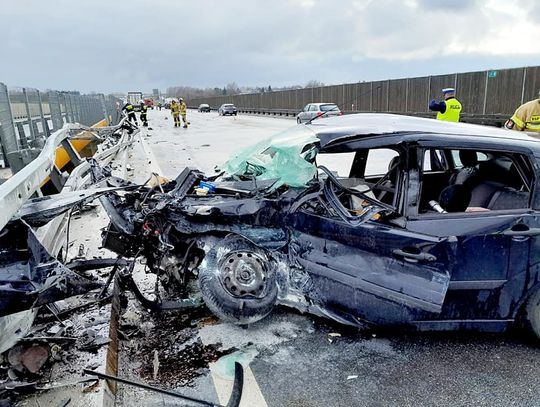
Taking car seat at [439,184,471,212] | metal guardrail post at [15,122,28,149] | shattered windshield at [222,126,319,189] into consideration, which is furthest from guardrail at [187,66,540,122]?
metal guardrail post at [15,122,28,149]

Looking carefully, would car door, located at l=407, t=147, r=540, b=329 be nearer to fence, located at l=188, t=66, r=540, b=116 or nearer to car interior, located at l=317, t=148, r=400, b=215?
car interior, located at l=317, t=148, r=400, b=215

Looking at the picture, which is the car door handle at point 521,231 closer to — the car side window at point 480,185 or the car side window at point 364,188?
the car side window at point 480,185

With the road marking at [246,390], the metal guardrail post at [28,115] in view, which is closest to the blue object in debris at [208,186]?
the road marking at [246,390]

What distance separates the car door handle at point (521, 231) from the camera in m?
3.13

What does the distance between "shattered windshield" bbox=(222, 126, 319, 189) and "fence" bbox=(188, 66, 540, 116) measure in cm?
1962

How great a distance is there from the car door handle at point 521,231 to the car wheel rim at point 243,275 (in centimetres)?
176

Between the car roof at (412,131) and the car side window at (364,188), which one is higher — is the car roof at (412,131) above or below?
above

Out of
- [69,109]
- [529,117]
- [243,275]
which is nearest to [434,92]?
[69,109]

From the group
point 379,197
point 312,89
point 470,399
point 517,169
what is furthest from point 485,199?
point 312,89

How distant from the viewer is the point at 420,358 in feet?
10.9

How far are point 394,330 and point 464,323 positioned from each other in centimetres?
49

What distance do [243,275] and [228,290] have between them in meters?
0.16

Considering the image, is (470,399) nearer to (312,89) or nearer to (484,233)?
(484,233)

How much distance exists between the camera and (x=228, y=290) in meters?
3.44
